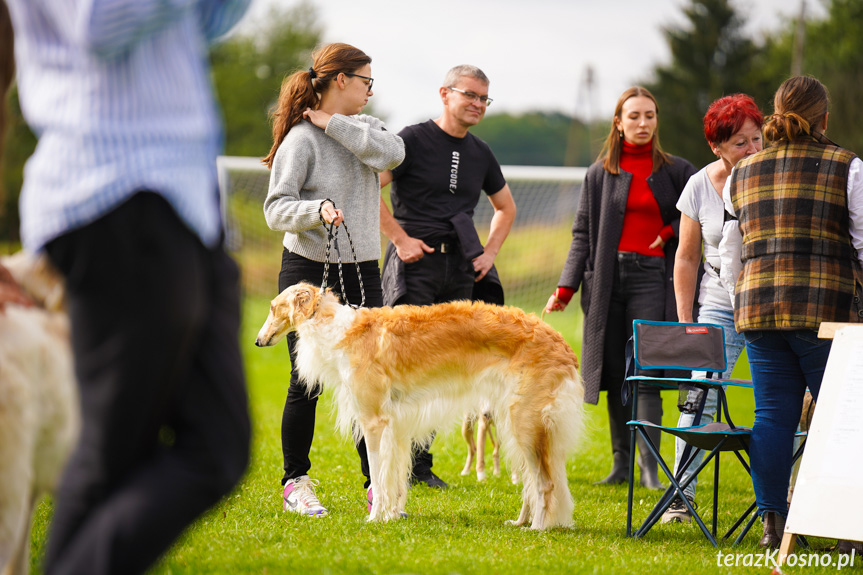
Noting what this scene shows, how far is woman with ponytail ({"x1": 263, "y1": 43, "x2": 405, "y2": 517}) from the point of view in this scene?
188 inches

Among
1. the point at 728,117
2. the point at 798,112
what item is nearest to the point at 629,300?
the point at 728,117

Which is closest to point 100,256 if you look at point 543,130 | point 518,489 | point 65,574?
point 65,574

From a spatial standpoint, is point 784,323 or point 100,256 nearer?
point 100,256

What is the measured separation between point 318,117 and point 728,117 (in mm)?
2456

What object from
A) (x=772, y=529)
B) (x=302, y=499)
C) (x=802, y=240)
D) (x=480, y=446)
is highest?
(x=802, y=240)

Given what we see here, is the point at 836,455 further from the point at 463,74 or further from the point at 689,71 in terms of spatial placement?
the point at 689,71

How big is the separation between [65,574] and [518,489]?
4464mm

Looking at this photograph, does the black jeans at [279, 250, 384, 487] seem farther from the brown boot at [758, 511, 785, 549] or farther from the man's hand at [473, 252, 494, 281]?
the brown boot at [758, 511, 785, 549]

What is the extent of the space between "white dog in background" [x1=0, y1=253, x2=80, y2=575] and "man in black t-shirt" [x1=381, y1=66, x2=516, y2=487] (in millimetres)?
3283

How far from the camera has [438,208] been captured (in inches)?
231

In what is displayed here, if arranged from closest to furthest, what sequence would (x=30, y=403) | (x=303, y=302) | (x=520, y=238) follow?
(x=30, y=403) < (x=303, y=302) < (x=520, y=238)

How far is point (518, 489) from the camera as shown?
6.04m

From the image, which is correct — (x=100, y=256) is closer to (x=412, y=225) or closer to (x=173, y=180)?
(x=173, y=180)
